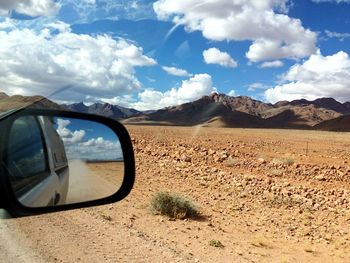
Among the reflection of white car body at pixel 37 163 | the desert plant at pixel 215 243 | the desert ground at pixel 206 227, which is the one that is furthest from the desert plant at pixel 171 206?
the reflection of white car body at pixel 37 163

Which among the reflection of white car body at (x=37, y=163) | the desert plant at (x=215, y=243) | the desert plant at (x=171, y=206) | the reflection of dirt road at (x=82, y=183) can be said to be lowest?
the desert plant at (x=215, y=243)

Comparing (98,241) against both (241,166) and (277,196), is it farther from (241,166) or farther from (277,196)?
(241,166)

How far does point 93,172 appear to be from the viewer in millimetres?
4176

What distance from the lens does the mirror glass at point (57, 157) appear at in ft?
8.07

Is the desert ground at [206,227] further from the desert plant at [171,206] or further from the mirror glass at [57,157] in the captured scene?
the mirror glass at [57,157]

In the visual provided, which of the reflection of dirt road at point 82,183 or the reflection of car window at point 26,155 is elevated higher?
the reflection of car window at point 26,155

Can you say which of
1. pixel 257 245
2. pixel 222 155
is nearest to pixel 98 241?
pixel 257 245

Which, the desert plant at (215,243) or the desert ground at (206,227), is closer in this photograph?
the desert ground at (206,227)

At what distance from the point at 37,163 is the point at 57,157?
263 millimetres

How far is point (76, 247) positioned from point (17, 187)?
217 inches

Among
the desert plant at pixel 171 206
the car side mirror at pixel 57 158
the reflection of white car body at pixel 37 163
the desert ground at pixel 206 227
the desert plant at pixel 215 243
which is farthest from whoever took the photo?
the desert plant at pixel 171 206

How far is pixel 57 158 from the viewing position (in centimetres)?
307

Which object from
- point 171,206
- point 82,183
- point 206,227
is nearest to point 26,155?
point 82,183

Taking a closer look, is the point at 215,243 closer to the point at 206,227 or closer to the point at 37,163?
the point at 206,227
